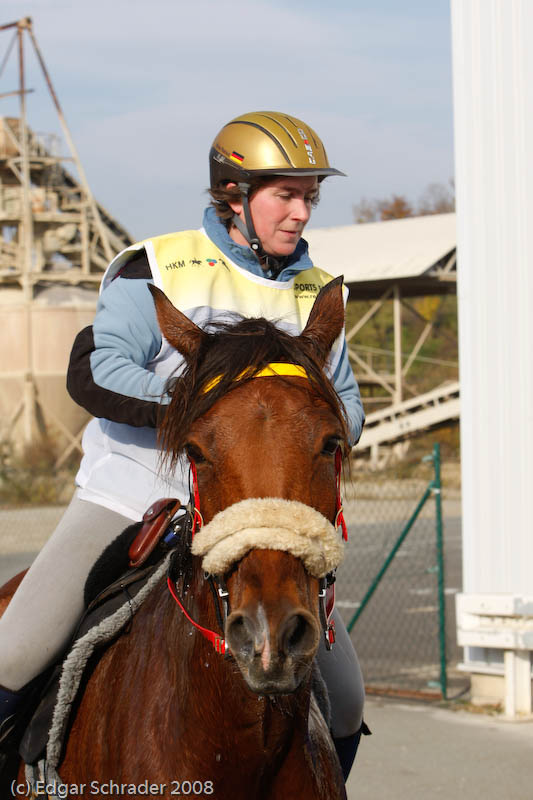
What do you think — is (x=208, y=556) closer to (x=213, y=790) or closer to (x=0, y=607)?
(x=213, y=790)

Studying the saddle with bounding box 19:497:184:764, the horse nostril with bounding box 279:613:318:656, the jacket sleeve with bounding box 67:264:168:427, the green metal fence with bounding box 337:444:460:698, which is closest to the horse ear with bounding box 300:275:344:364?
the jacket sleeve with bounding box 67:264:168:427

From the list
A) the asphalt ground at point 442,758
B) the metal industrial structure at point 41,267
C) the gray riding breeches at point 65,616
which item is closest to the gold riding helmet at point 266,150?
the gray riding breeches at point 65,616

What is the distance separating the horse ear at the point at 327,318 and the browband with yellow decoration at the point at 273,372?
0.65 feet

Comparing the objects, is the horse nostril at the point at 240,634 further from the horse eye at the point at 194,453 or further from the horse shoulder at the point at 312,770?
the horse shoulder at the point at 312,770

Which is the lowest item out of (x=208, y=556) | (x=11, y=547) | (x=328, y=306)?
(x=11, y=547)

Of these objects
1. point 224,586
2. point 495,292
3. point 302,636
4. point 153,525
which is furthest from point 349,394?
point 495,292

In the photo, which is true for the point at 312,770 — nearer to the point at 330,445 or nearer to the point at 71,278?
the point at 330,445

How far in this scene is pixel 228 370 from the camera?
2.37m

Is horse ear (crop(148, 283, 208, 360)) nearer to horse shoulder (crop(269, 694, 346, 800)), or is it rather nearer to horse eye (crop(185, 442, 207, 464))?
horse eye (crop(185, 442, 207, 464))

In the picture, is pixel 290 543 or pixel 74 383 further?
pixel 74 383

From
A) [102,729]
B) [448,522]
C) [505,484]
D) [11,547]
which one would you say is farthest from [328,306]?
[448,522]

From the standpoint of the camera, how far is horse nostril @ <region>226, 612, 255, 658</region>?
199 cm

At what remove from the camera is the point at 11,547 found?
14609 mm

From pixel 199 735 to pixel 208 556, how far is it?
0.57 meters
